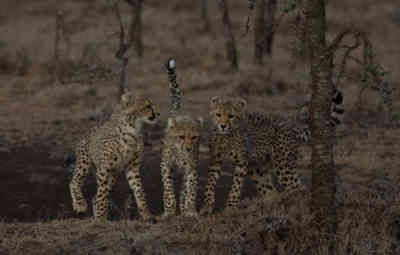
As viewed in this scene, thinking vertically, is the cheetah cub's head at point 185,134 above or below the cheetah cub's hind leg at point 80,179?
above

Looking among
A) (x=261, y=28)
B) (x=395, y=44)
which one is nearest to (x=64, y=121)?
(x=261, y=28)

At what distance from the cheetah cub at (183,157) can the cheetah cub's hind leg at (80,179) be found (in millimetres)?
1007

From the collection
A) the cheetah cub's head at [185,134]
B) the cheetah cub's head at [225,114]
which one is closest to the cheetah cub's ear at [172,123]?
the cheetah cub's head at [185,134]

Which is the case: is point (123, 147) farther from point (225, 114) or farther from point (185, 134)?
point (225, 114)

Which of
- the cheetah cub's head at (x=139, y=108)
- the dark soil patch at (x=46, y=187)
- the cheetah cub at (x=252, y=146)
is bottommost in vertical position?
the dark soil patch at (x=46, y=187)

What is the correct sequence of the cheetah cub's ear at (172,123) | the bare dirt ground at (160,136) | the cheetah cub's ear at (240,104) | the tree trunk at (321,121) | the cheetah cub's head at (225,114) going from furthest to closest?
the cheetah cub's ear at (240,104) < the cheetah cub's head at (225,114) < the cheetah cub's ear at (172,123) < the bare dirt ground at (160,136) < the tree trunk at (321,121)

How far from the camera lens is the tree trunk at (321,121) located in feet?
20.2

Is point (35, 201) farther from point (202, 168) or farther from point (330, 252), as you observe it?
point (330, 252)

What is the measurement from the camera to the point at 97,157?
812 centimetres

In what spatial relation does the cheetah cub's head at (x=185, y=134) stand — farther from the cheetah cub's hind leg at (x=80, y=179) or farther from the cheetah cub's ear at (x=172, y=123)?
the cheetah cub's hind leg at (x=80, y=179)

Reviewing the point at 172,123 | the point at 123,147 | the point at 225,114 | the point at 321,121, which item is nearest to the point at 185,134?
the point at 172,123

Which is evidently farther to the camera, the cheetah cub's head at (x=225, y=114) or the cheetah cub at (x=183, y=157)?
the cheetah cub's head at (x=225, y=114)

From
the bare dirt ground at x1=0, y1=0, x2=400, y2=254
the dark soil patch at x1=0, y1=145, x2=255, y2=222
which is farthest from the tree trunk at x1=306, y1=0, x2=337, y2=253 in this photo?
the dark soil patch at x1=0, y1=145, x2=255, y2=222

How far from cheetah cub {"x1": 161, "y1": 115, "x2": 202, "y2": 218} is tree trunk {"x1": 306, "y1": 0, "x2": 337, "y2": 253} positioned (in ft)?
5.35
